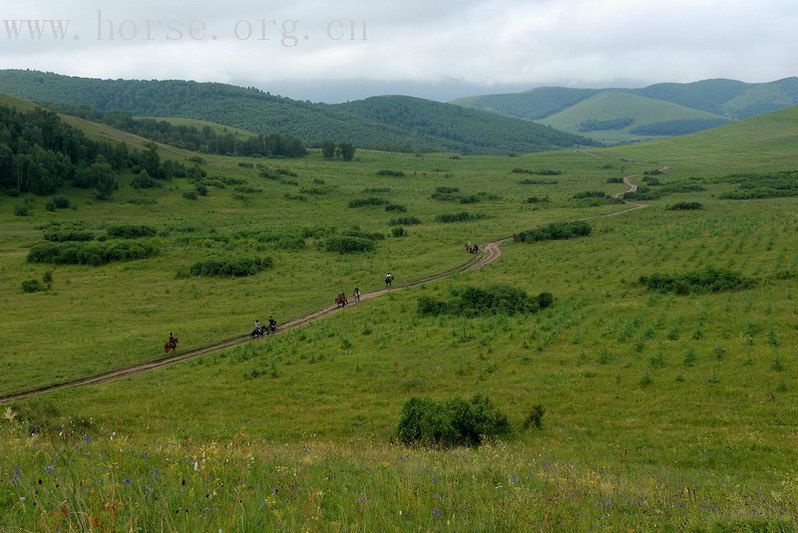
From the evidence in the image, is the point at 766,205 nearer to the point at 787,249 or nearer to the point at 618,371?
the point at 787,249

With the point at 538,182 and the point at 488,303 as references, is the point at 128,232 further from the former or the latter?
the point at 538,182

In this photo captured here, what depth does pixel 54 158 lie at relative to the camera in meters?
96.3

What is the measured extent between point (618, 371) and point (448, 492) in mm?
16548

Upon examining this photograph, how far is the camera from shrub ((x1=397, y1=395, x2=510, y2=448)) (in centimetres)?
1605

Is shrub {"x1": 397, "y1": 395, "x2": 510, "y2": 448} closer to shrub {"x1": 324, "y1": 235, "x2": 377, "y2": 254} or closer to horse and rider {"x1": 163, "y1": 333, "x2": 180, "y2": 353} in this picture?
horse and rider {"x1": 163, "y1": 333, "x2": 180, "y2": 353}

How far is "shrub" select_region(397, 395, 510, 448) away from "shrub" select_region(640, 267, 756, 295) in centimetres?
2220

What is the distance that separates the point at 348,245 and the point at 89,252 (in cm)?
2740

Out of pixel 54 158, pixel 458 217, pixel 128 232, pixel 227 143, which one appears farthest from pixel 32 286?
pixel 227 143

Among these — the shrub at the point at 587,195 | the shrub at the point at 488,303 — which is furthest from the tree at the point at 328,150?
the shrub at the point at 488,303

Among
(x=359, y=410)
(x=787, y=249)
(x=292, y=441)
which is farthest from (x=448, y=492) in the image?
(x=787, y=249)

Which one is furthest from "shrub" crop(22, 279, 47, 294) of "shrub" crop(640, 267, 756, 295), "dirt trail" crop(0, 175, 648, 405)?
"shrub" crop(640, 267, 756, 295)

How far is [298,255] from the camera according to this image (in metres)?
62.3

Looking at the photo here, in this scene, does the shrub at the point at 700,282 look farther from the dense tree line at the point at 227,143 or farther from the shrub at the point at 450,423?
the dense tree line at the point at 227,143

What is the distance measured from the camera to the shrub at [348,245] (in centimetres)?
6406
